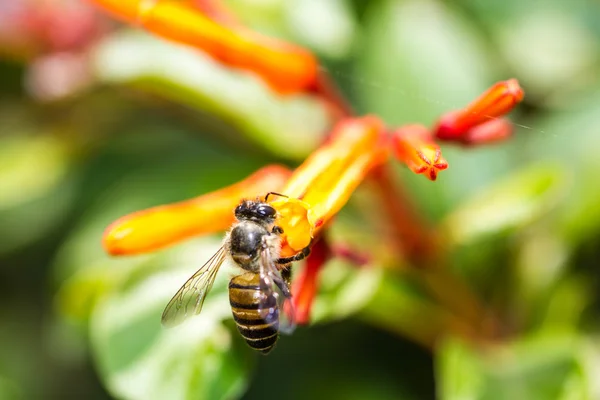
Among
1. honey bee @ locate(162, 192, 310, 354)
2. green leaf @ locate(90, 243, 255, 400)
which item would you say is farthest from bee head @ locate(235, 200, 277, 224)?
green leaf @ locate(90, 243, 255, 400)

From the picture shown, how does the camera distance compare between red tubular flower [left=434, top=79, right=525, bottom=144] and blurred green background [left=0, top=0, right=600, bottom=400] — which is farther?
blurred green background [left=0, top=0, right=600, bottom=400]

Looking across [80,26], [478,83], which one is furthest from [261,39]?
[80,26]

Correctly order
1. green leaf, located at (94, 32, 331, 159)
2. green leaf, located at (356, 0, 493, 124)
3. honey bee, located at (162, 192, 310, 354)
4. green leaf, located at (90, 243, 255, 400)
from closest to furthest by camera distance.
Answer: honey bee, located at (162, 192, 310, 354)
green leaf, located at (90, 243, 255, 400)
green leaf, located at (94, 32, 331, 159)
green leaf, located at (356, 0, 493, 124)

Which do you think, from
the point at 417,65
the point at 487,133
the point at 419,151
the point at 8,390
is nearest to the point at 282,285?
the point at 419,151

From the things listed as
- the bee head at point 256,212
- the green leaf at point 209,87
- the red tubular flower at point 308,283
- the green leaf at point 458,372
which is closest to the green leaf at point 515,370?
the green leaf at point 458,372

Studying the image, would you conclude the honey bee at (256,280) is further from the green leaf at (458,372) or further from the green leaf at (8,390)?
the green leaf at (8,390)

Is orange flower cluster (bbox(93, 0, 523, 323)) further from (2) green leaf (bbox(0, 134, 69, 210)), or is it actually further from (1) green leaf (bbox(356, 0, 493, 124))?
(2) green leaf (bbox(0, 134, 69, 210))

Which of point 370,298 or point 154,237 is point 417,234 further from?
point 154,237
